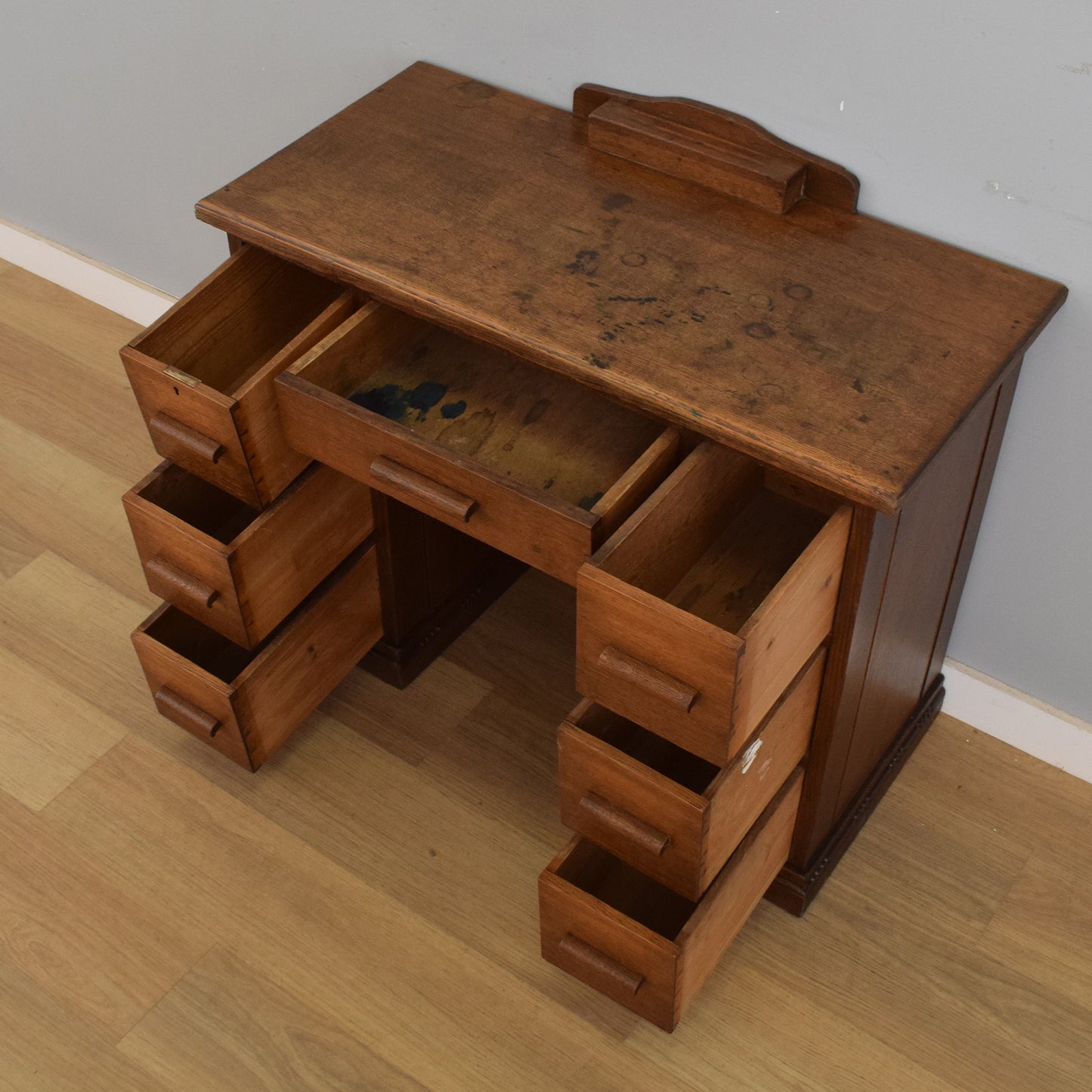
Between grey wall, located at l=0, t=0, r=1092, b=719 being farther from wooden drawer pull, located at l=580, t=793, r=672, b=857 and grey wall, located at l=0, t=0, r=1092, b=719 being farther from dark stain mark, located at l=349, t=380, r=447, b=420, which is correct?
wooden drawer pull, located at l=580, t=793, r=672, b=857

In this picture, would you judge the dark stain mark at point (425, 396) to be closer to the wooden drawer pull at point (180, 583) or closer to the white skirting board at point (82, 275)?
the wooden drawer pull at point (180, 583)

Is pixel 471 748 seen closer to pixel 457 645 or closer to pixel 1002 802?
pixel 457 645

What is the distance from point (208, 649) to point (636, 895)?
2.21ft

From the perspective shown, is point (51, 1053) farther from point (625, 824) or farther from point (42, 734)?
point (625, 824)

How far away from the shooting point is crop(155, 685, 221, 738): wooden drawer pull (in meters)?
1.74

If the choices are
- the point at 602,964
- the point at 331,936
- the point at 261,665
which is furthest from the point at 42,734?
the point at 602,964

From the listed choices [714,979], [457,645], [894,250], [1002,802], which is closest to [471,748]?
[457,645]

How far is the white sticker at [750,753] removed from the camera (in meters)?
1.37

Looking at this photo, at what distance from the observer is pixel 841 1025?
162 cm

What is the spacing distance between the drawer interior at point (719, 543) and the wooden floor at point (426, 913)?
528 mm

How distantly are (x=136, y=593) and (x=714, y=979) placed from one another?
1.03 m

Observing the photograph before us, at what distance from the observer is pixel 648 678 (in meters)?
1.27

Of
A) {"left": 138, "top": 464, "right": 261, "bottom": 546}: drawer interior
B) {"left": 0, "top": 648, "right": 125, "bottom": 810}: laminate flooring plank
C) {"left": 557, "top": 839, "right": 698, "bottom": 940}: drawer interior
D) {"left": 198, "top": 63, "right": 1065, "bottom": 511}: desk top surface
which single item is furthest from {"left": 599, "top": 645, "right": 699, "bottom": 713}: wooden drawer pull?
{"left": 0, "top": 648, "right": 125, "bottom": 810}: laminate flooring plank

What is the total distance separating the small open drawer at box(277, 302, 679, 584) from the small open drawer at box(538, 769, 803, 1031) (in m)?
0.38
